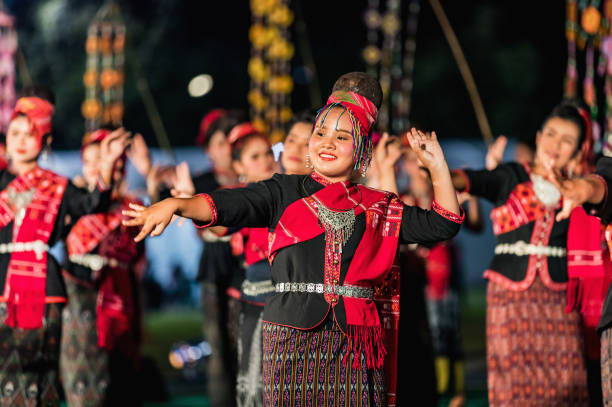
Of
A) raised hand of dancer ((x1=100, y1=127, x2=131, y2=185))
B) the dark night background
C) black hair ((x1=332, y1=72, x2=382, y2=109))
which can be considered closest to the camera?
black hair ((x1=332, y1=72, x2=382, y2=109))

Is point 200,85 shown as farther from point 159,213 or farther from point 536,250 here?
point 159,213

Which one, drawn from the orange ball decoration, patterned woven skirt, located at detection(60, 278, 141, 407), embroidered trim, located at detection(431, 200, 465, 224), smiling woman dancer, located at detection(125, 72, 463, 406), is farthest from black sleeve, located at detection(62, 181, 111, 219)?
the orange ball decoration

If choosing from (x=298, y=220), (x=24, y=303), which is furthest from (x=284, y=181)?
(x=24, y=303)

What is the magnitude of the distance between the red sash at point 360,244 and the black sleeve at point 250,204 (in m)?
0.06

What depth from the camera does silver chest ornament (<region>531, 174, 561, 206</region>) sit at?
4.98m

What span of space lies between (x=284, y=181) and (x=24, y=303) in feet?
5.98

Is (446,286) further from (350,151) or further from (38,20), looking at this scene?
(38,20)

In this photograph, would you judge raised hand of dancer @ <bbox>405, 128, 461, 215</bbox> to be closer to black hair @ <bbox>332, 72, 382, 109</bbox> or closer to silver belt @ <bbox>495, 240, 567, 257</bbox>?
black hair @ <bbox>332, 72, 382, 109</bbox>

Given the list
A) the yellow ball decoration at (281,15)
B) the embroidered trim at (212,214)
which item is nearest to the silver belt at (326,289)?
the embroidered trim at (212,214)

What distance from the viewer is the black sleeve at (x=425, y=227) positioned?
351 cm

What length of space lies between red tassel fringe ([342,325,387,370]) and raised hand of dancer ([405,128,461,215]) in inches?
19.8

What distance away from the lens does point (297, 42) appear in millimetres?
26719

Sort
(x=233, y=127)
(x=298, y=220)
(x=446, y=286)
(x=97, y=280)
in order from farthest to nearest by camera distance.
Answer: (x=446, y=286) < (x=233, y=127) < (x=97, y=280) < (x=298, y=220)

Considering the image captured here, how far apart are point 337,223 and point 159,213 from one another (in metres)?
0.66
